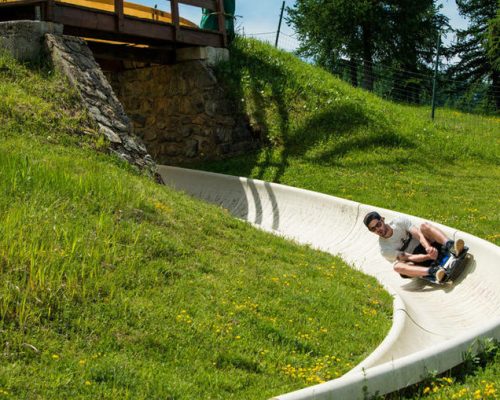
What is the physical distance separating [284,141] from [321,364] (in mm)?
12579

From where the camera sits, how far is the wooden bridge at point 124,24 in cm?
1416

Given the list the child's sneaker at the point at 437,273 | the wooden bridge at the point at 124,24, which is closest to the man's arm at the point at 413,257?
the child's sneaker at the point at 437,273

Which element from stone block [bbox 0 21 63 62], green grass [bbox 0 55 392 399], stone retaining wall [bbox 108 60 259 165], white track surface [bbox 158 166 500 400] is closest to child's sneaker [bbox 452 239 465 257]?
white track surface [bbox 158 166 500 400]

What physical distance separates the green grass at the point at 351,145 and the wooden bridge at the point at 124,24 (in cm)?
159

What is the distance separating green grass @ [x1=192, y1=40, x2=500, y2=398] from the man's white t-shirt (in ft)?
11.6

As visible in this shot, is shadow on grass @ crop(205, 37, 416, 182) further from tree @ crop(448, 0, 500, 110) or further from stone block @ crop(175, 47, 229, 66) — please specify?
tree @ crop(448, 0, 500, 110)

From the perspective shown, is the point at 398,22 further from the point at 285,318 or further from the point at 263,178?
the point at 285,318

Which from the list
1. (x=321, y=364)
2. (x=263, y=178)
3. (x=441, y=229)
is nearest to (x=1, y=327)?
(x=321, y=364)

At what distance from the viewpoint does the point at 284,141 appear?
59.6 feet

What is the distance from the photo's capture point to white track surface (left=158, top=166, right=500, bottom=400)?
5270mm

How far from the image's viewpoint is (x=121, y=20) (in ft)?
49.6

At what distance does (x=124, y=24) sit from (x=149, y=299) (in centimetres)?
1037

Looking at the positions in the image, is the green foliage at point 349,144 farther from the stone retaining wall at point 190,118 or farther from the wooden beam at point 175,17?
the wooden beam at point 175,17

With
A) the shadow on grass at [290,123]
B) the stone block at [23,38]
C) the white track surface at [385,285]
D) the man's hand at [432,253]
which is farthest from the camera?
the shadow on grass at [290,123]
